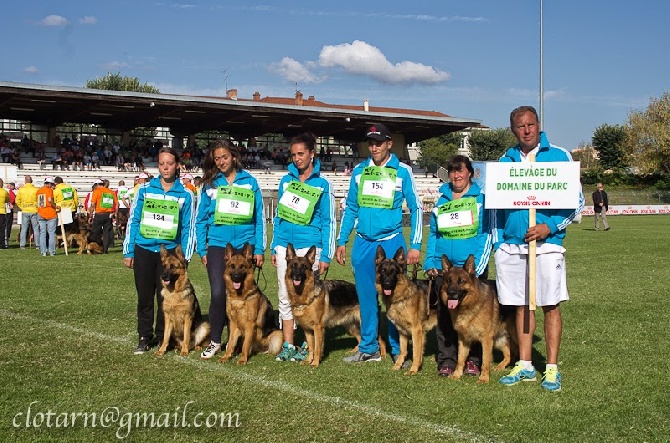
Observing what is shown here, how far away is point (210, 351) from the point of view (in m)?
6.70

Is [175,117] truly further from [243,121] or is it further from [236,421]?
[236,421]

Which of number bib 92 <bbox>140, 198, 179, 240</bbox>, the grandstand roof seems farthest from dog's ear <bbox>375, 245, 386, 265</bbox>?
the grandstand roof

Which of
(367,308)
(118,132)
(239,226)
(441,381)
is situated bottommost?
(441,381)

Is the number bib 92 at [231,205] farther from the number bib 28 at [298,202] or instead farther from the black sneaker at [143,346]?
the black sneaker at [143,346]

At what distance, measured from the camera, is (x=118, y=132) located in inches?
1736

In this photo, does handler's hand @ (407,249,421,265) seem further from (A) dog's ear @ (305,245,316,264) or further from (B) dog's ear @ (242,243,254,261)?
(B) dog's ear @ (242,243,254,261)

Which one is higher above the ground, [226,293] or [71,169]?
[71,169]

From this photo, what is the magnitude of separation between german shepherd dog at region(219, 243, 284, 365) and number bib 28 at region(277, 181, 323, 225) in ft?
1.65

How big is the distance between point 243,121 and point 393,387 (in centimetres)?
4107

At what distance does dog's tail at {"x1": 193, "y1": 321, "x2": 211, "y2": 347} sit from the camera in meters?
7.05

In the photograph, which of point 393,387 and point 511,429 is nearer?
point 511,429

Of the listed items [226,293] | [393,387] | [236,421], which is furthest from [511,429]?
[226,293]

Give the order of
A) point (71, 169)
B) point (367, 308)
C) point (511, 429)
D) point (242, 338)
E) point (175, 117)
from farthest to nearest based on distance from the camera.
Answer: point (175, 117)
point (71, 169)
point (242, 338)
point (367, 308)
point (511, 429)

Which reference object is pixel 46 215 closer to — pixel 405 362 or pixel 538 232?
pixel 405 362
